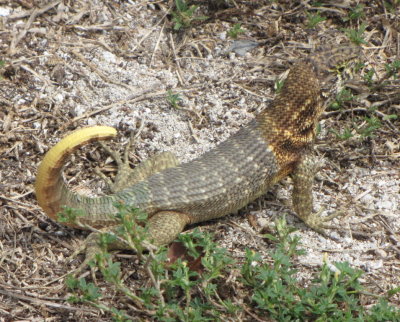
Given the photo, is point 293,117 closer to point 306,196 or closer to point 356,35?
point 306,196

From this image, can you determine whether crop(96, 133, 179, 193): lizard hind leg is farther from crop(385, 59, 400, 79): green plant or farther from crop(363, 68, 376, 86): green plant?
crop(385, 59, 400, 79): green plant

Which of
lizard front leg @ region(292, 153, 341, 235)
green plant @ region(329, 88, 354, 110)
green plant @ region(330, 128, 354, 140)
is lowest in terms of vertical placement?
lizard front leg @ region(292, 153, 341, 235)

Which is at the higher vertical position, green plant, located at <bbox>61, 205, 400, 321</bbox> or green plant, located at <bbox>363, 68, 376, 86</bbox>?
green plant, located at <bbox>363, 68, 376, 86</bbox>

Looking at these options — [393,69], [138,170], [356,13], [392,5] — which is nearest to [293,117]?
[393,69]

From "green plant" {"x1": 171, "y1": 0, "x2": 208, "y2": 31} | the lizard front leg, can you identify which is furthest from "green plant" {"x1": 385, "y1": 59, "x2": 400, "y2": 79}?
"green plant" {"x1": 171, "y1": 0, "x2": 208, "y2": 31}

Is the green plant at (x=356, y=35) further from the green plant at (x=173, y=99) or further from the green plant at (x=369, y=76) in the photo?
the green plant at (x=173, y=99)

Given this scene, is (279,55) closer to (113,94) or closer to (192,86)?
(192,86)
